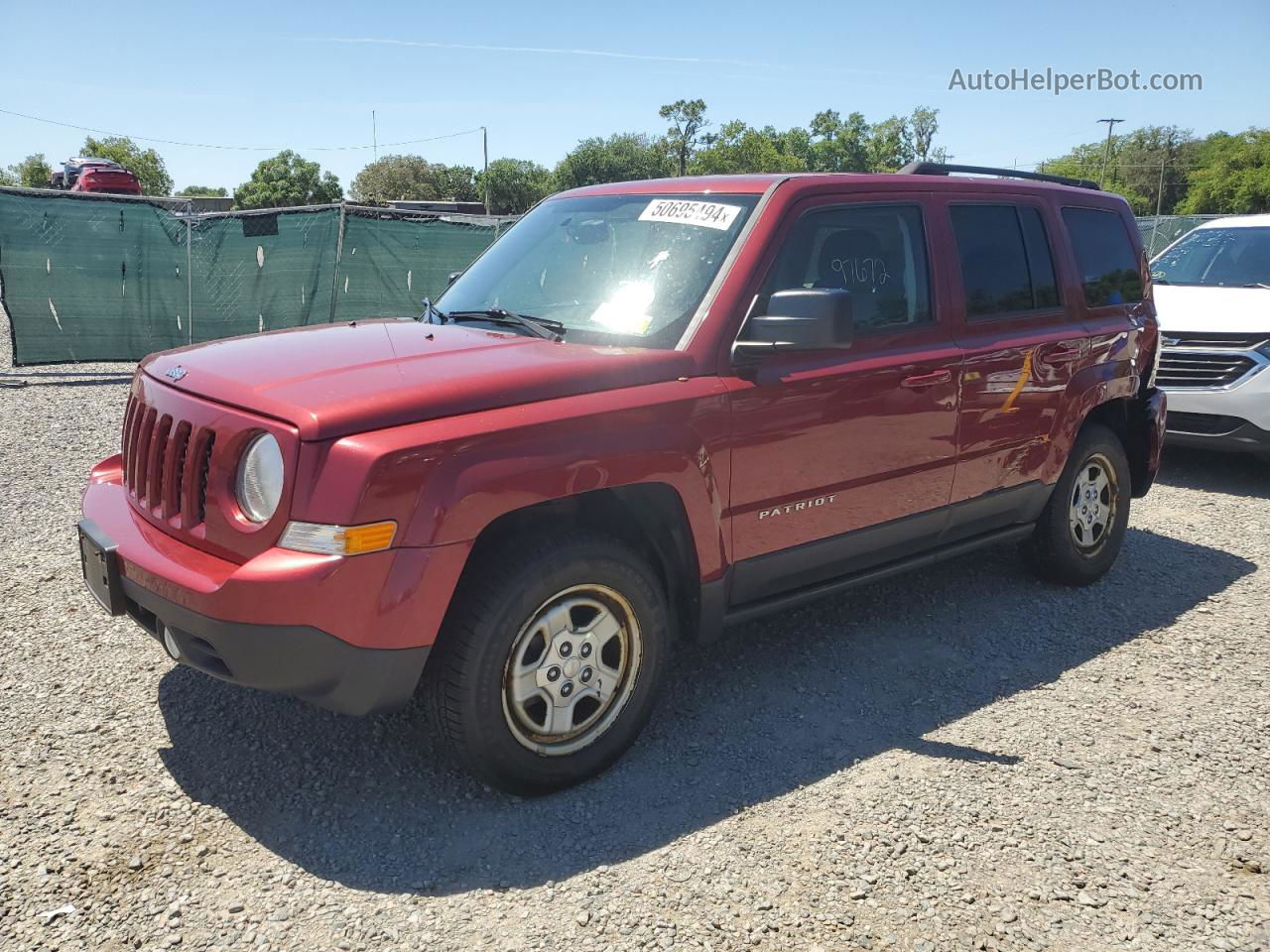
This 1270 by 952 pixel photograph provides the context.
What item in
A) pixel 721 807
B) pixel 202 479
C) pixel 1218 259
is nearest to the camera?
pixel 202 479

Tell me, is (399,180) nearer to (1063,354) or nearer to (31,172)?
(31,172)

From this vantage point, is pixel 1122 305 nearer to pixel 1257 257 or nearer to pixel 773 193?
pixel 773 193

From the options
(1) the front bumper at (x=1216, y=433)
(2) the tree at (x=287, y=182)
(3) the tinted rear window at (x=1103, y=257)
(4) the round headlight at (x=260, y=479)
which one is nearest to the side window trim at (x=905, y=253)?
(3) the tinted rear window at (x=1103, y=257)

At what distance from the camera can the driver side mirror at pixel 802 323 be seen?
3229 millimetres

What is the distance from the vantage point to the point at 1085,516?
5086mm

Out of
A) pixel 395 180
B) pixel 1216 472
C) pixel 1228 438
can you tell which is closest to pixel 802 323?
pixel 1228 438

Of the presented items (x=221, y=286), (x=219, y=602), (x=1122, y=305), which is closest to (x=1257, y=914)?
(x=219, y=602)

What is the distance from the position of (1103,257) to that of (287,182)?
8562 centimetres

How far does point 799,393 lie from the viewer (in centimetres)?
353

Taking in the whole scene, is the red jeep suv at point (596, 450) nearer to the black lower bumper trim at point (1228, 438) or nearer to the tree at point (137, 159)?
the black lower bumper trim at point (1228, 438)

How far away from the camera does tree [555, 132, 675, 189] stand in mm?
106062

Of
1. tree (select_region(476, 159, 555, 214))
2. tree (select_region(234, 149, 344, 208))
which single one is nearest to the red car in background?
tree (select_region(234, 149, 344, 208))

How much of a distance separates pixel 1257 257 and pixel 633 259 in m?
7.05

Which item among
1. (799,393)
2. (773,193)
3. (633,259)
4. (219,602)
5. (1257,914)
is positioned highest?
(773,193)
